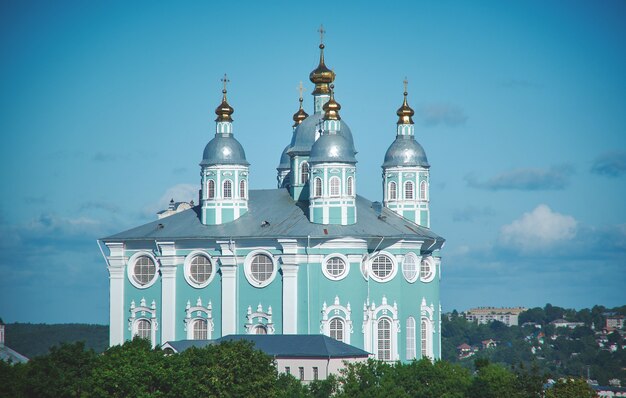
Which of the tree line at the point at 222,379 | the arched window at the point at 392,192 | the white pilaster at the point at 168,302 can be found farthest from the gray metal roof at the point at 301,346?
the arched window at the point at 392,192

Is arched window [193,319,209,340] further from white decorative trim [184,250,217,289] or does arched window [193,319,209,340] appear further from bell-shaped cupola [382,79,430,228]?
bell-shaped cupola [382,79,430,228]

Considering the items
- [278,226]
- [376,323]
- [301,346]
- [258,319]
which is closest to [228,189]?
[278,226]

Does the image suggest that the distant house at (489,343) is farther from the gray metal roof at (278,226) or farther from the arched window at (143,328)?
the arched window at (143,328)

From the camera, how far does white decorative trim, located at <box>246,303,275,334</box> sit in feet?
252

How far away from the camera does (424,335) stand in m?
79.4

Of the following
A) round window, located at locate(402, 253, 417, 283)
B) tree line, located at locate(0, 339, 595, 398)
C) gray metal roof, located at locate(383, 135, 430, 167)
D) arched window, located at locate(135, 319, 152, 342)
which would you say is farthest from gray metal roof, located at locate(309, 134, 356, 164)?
tree line, located at locate(0, 339, 595, 398)

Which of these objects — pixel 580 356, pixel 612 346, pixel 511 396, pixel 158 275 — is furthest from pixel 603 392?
pixel 511 396

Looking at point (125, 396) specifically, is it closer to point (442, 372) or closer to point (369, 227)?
point (442, 372)

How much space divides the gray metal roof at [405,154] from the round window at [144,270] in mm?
12286

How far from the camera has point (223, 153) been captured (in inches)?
3157

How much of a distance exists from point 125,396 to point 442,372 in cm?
1266

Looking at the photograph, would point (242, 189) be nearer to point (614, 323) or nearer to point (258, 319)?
point (258, 319)

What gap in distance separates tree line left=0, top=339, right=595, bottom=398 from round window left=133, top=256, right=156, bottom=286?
1218 cm

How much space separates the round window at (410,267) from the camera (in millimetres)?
78000
